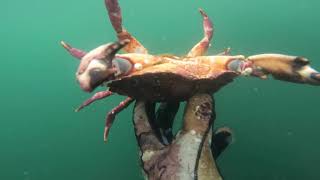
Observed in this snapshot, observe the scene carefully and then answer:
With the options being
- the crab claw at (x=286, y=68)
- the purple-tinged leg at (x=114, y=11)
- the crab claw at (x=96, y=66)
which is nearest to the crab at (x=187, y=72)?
the crab claw at (x=286, y=68)

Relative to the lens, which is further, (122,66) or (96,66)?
(122,66)

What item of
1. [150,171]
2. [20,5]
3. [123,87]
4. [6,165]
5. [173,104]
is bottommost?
[6,165]

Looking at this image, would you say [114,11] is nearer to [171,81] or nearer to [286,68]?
[171,81]

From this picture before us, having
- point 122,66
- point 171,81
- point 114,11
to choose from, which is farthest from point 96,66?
point 114,11

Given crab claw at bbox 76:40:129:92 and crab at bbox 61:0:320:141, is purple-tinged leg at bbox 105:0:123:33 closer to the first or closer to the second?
crab at bbox 61:0:320:141

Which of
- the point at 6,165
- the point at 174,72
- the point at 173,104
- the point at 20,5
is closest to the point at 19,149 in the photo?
the point at 6,165

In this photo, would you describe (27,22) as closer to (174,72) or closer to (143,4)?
(143,4)

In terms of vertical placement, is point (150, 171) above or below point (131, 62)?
below
